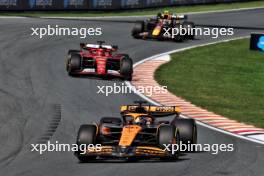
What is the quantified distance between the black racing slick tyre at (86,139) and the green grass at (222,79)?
268 inches

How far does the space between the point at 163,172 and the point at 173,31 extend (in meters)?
25.3

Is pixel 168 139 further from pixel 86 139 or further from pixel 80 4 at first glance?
pixel 80 4

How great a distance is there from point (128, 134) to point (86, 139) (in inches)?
33.4

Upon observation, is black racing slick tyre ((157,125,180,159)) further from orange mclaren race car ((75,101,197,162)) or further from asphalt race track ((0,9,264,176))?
Answer: asphalt race track ((0,9,264,176))

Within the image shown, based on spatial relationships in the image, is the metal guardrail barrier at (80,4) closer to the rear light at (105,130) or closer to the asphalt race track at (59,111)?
the asphalt race track at (59,111)

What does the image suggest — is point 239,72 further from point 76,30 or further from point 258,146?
point 258,146

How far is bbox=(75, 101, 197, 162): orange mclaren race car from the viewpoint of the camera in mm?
16141

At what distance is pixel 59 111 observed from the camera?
22.6 m

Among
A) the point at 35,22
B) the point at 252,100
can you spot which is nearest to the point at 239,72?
the point at 252,100

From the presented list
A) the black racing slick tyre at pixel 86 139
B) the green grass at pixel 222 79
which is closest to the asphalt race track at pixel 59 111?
the black racing slick tyre at pixel 86 139

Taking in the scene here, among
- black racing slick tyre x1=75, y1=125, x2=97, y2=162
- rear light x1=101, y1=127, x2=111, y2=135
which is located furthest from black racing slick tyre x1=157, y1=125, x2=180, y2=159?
black racing slick tyre x1=75, y1=125, x2=97, y2=162

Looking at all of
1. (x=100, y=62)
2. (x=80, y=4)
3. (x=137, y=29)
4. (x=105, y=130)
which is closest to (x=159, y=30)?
(x=137, y=29)

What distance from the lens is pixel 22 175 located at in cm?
1476

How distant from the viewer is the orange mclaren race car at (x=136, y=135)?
16.1 m
